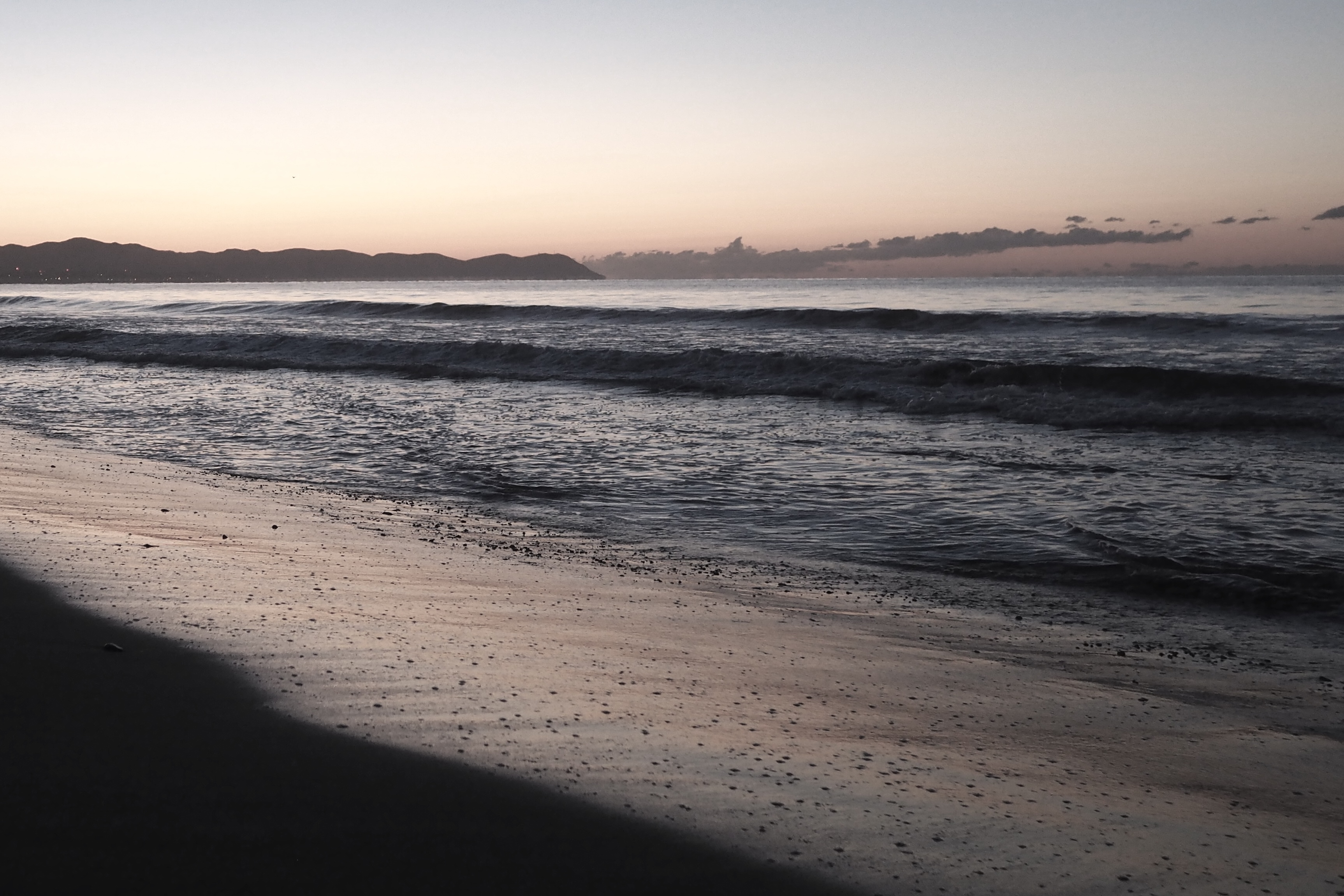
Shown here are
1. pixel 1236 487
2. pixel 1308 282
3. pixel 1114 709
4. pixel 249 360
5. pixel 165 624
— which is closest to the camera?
pixel 1114 709

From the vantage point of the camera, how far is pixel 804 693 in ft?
12.1

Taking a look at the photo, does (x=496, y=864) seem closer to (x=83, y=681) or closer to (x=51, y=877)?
(x=51, y=877)

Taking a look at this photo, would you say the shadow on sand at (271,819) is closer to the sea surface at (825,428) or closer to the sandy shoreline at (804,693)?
the sandy shoreline at (804,693)

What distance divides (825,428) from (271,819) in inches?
402

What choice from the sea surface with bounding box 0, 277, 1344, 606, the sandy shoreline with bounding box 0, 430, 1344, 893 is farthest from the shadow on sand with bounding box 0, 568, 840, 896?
the sea surface with bounding box 0, 277, 1344, 606

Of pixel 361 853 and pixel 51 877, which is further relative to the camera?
pixel 361 853

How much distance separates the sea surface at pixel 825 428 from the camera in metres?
→ 6.58

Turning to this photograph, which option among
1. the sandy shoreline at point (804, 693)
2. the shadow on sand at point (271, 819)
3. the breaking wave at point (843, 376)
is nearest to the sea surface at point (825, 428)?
the breaking wave at point (843, 376)

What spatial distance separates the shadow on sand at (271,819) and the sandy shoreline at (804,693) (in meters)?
0.14

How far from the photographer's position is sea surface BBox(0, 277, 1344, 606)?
6578 millimetres

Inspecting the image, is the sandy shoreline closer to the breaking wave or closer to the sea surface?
the sea surface

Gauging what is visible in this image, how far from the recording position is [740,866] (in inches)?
92.9

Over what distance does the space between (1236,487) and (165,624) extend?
825 centimetres

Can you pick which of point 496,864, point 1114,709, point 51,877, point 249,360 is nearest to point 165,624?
point 51,877
